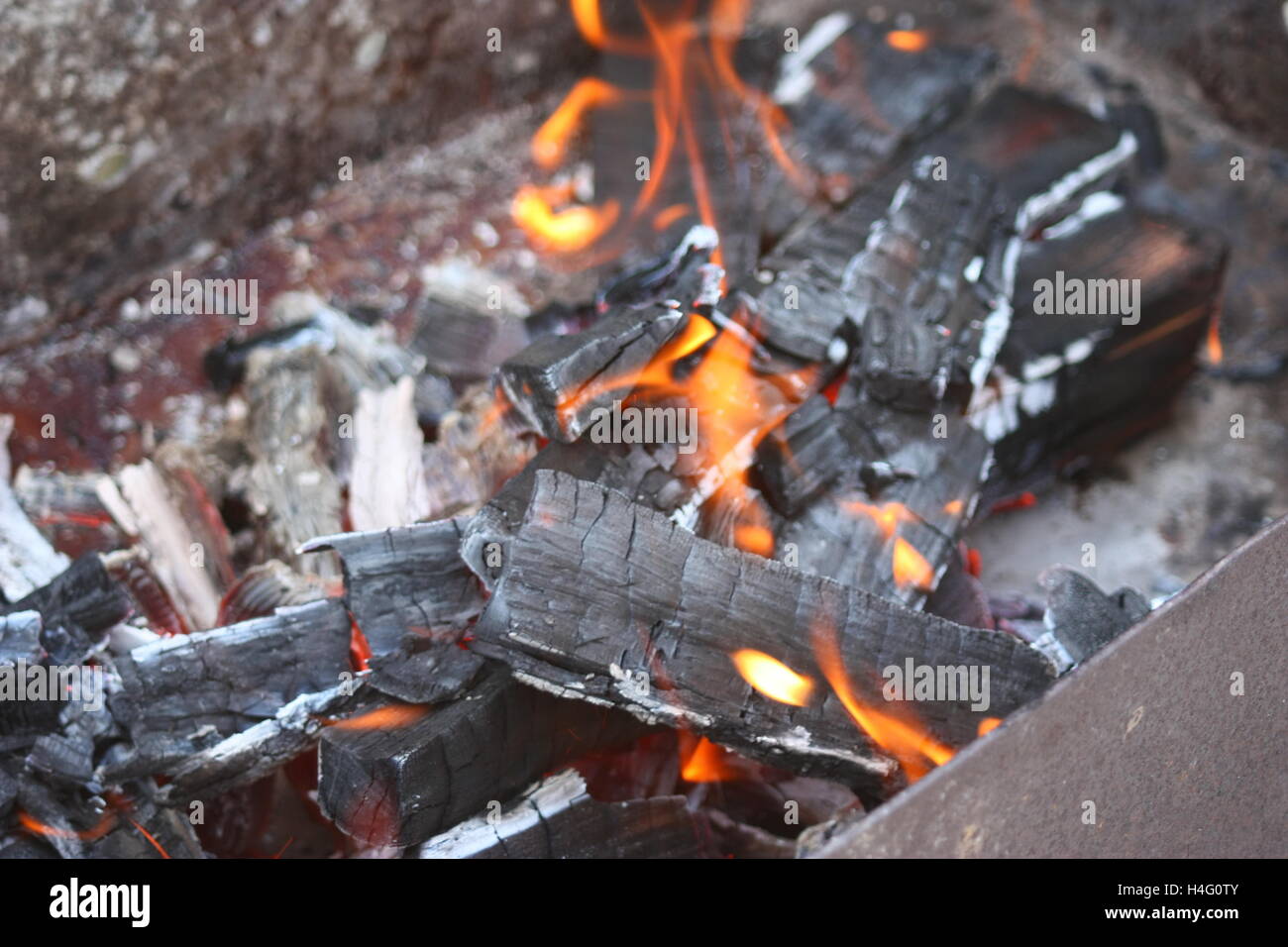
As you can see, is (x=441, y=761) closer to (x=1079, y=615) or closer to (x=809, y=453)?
(x=809, y=453)

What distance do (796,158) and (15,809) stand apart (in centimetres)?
279

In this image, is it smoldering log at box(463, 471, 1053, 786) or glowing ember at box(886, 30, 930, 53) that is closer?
smoldering log at box(463, 471, 1053, 786)

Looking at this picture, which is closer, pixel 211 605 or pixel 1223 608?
pixel 1223 608

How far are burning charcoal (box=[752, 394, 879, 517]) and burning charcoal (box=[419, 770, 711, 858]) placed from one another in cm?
68

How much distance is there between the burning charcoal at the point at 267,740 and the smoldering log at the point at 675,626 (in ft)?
1.06

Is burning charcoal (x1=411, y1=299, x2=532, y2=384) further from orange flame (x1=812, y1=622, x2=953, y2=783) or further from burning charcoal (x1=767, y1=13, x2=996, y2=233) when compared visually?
orange flame (x1=812, y1=622, x2=953, y2=783)

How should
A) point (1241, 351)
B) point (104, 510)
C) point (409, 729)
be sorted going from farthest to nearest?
1. point (1241, 351)
2. point (104, 510)
3. point (409, 729)

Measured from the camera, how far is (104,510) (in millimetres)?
2848

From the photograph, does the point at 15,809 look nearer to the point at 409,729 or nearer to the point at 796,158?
the point at 409,729

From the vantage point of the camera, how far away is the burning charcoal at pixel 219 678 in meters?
2.20

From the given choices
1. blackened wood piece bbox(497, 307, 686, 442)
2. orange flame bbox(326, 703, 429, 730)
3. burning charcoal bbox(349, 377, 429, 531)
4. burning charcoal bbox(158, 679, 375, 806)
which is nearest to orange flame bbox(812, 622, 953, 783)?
blackened wood piece bbox(497, 307, 686, 442)

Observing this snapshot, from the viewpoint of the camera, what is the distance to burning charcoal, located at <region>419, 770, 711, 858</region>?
6.81 feet

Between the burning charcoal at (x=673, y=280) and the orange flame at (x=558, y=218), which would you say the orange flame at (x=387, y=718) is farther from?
the orange flame at (x=558, y=218)
